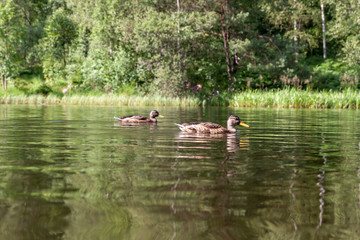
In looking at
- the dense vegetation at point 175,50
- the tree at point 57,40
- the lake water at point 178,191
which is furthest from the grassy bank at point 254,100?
the lake water at point 178,191

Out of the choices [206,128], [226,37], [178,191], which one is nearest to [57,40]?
[226,37]

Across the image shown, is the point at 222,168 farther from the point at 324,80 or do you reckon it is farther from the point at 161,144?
the point at 324,80

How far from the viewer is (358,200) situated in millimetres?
4723

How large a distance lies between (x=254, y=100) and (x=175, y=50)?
11259 mm

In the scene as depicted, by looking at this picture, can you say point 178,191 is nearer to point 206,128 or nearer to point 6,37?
point 206,128

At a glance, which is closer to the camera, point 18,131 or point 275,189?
point 275,189

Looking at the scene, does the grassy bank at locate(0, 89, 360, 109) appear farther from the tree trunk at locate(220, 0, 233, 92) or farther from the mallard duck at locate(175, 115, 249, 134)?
the mallard duck at locate(175, 115, 249, 134)

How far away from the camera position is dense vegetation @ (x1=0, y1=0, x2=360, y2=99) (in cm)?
3775

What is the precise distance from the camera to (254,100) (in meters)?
31.0

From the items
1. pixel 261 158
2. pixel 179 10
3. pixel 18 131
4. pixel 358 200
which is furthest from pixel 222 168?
pixel 179 10

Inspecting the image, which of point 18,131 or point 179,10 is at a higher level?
point 179,10

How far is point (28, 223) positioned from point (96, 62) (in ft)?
140

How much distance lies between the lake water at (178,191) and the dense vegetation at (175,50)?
83.0ft

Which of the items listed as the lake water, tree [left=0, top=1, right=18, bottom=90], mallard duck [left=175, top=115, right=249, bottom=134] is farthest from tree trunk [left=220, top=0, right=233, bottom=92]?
the lake water
